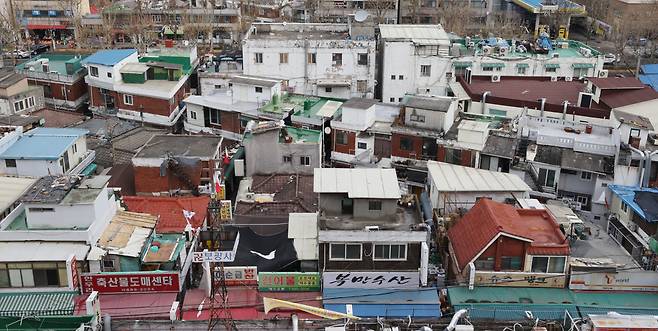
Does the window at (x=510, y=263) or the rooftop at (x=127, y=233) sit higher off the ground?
the rooftop at (x=127, y=233)

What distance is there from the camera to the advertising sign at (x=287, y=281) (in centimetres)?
2494

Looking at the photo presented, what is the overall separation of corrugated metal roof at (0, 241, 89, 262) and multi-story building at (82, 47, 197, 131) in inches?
857

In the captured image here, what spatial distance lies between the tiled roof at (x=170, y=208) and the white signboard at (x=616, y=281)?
1637 cm

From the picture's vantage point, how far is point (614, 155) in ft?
111

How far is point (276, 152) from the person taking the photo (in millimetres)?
35688

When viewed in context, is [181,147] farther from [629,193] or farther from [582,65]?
[582,65]

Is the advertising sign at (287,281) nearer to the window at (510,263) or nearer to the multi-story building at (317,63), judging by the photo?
the window at (510,263)

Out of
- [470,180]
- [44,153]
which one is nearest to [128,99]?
[44,153]

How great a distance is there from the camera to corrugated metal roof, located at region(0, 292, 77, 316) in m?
22.6

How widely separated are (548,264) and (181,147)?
1996 centimetres

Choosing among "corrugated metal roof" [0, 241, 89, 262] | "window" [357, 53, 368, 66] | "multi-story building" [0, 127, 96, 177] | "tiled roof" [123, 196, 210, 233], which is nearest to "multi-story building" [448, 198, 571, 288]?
"tiled roof" [123, 196, 210, 233]

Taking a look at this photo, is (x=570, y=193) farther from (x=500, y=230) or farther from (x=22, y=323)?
(x=22, y=323)

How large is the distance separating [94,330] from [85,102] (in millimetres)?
35945

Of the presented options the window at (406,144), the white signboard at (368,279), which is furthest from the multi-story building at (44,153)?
the window at (406,144)
